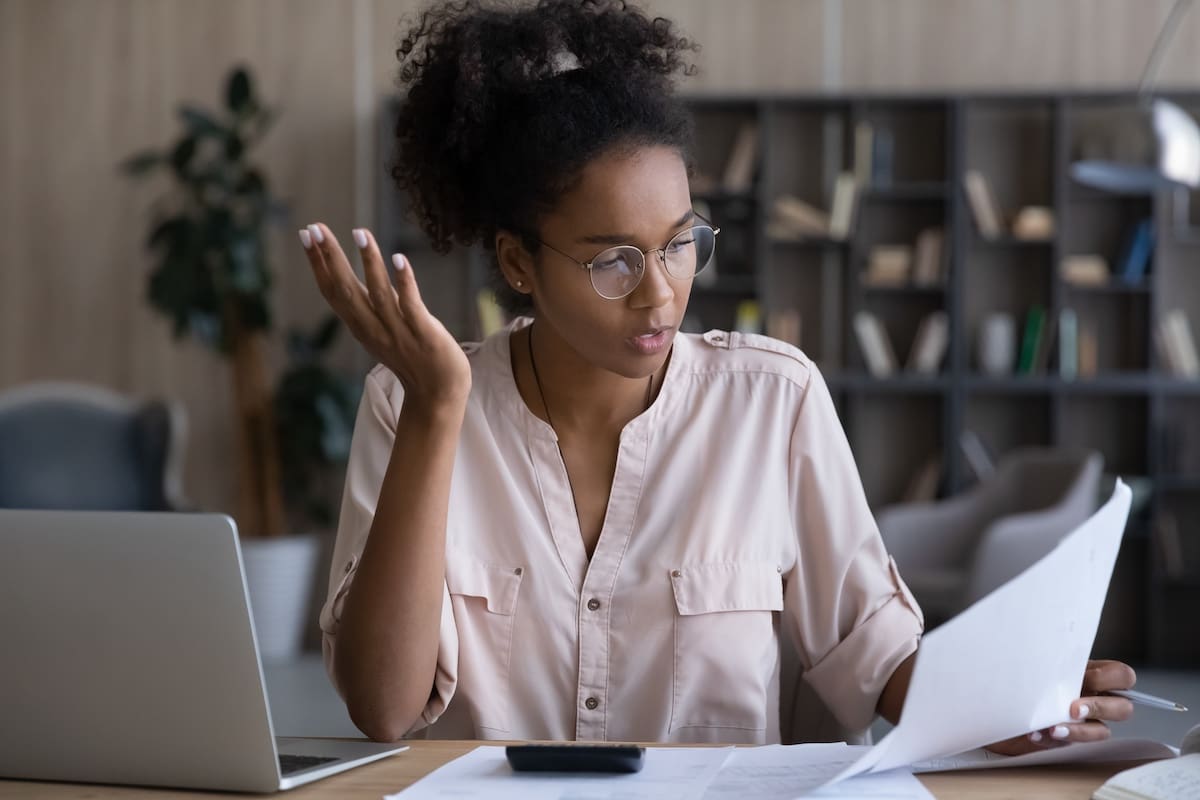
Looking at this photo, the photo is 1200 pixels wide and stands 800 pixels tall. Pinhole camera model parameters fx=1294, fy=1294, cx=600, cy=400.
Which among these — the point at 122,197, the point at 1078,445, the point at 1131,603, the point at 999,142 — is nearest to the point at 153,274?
the point at 122,197

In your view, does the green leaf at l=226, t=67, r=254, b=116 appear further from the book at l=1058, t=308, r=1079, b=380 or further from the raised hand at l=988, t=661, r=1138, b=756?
the raised hand at l=988, t=661, r=1138, b=756

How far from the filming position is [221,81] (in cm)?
573

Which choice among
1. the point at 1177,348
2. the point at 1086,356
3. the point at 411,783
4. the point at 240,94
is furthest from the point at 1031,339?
the point at 411,783

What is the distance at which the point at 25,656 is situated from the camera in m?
0.98

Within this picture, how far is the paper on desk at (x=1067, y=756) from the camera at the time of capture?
107 cm

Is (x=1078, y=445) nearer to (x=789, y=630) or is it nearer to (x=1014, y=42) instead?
(x=1014, y=42)

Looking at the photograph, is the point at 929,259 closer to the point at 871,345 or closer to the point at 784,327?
the point at 871,345

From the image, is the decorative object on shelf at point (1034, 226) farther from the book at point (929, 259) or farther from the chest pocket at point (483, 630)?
the chest pocket at point (483, 630)

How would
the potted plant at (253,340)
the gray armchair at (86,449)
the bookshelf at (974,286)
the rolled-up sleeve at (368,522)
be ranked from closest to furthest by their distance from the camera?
the rolled-up sleeve at (368,522), the gray armchair at (86,449), the potted plant at (253,340), the bookshelf at (974,286)

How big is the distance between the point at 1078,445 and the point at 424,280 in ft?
9.41

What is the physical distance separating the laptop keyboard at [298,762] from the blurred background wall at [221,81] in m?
4.60

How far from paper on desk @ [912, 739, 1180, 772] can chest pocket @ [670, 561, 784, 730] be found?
1.37 feet

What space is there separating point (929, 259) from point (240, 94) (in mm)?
2886

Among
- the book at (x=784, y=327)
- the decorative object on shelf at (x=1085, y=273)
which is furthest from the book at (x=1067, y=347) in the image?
the book at (x=784, y=327)
